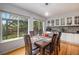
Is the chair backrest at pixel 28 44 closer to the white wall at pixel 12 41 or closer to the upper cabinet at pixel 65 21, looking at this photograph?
the white wall at pixel 12 41

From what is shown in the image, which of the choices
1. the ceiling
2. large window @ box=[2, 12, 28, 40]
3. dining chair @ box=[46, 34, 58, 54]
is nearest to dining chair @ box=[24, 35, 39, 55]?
large window @ box=[2, 12, 28, 40]

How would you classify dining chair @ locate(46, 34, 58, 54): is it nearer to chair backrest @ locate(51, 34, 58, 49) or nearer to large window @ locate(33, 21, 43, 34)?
chair backrest @ locate(51, 34, 58, 49)

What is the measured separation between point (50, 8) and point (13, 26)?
0.72 m

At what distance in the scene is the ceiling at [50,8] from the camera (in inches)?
52.7

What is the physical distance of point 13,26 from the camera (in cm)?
140

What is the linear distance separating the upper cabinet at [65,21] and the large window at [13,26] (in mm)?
509

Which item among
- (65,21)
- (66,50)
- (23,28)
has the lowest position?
(66,50)

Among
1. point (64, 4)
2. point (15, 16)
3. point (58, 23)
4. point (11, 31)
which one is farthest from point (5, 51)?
point (64, 4)

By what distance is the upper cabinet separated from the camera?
55.0 inches

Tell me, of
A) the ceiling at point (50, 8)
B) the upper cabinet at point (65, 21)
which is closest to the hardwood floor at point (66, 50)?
the upper cabinet at point (65, 21)

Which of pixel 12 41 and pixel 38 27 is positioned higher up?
pixel 38 27

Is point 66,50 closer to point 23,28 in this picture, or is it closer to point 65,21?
point 65,21

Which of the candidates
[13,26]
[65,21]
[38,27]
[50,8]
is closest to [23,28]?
[13,26]

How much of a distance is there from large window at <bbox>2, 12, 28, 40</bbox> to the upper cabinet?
0.51 metres
